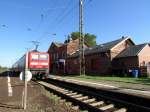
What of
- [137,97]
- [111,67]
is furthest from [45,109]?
[111,67]

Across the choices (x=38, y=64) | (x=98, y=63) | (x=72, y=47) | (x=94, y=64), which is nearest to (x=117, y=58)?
(x=98, y=63)

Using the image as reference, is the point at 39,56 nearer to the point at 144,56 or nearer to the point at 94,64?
the point at 94,64

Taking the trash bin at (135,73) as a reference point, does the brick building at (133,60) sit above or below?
above

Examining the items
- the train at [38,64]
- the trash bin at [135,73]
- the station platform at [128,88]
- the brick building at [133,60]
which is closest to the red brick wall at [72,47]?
the brick building at [133,60]

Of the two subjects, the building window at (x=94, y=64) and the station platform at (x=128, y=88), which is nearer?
the station platform at (x=128, y=88)

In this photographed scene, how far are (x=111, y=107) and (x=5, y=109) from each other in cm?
421

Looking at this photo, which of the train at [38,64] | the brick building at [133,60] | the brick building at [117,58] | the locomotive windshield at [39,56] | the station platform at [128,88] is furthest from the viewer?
the brick building at [117,58]

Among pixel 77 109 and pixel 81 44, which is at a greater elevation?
pixel 81 44

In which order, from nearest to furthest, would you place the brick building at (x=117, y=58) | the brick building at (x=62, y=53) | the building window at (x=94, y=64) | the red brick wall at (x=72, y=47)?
the brick building at (x=117, y=58) → the building window at (x=94, y=64) → the brick building at (x=62, y=53) → the red brick wall at (x=72, y=47)

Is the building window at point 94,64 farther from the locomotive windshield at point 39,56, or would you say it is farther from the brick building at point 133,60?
the locomotive windshield at point 39,56

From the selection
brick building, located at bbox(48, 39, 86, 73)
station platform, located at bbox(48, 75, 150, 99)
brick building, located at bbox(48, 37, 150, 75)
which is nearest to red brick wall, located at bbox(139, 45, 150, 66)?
brick building, located at bbox(48, 37, 150, 75)

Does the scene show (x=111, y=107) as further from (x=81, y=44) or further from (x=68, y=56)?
(x=68, y=56)

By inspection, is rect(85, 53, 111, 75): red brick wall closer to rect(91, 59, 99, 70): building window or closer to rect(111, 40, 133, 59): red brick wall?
rect(91, 59, 99, 70): building window

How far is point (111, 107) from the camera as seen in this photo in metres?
9.34
